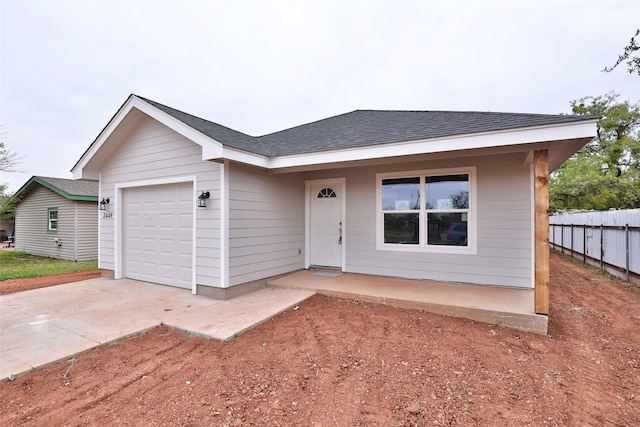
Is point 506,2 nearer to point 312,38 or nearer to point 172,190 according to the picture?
point 312,38

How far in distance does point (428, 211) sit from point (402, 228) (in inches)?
25.0

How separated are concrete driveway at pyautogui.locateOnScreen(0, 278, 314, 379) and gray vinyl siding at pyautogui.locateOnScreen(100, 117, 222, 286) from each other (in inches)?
30.2

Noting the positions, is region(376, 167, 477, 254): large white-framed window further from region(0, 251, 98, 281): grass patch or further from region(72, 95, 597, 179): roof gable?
region(0, 251, 98, 281): grass patch

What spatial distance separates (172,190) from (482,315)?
5936mm

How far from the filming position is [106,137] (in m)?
5.84

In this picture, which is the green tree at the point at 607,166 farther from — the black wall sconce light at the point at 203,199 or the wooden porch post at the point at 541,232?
the black wall sconce light at the point at 203,199

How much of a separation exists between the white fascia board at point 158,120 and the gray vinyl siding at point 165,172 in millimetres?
375

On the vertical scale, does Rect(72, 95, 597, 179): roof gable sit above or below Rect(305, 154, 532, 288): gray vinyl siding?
above

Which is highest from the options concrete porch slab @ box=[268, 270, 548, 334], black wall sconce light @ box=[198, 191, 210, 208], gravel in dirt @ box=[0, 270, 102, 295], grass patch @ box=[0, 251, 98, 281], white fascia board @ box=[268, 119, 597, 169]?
white fascia board @ box=[268, 119, 597, 169]

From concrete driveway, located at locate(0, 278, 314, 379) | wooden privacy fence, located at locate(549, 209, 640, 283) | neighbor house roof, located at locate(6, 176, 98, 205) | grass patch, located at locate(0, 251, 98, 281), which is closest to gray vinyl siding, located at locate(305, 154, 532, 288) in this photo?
concrete driveway, located at locate(0, 278, 314, 379)

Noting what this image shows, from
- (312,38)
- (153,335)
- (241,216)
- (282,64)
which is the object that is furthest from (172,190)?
(282,64)

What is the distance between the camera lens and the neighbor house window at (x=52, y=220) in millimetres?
11400

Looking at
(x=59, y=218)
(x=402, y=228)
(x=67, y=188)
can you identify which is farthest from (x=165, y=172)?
(x=59, y=218)

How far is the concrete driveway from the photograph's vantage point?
3.10 metres
